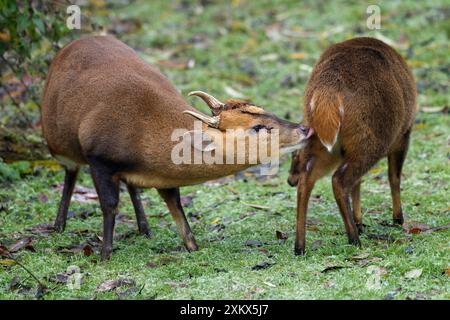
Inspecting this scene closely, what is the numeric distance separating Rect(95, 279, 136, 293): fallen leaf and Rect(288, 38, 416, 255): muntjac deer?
117 centimetres

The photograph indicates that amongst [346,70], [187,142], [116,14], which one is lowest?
[116,14]

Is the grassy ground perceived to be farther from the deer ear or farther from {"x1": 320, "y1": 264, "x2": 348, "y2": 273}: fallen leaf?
the deer ear

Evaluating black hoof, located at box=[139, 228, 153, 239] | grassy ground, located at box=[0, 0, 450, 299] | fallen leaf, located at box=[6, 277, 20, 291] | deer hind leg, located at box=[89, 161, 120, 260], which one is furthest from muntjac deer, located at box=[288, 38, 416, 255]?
fallen leaf, located at box=[6, 277, 20, 291]

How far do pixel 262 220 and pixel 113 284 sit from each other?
185 centimetres

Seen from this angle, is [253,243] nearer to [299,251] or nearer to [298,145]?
[299,251]

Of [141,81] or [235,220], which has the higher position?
[141,81]

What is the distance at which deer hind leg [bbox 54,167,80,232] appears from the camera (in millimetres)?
6715

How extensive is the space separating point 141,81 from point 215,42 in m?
6.60

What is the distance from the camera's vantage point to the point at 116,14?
14.3 meters

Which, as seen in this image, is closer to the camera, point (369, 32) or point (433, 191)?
point (433, 191)

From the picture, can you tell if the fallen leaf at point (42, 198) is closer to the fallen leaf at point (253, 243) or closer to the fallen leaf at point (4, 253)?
the fallen leaf at point (4, 253)

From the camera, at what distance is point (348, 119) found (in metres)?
5.52
